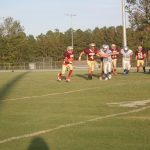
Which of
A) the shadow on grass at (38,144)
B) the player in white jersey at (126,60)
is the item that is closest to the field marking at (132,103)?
the shadow on grass at (38,144)

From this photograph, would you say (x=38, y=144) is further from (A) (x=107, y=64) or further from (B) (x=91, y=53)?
(B) (x=91, y=53)

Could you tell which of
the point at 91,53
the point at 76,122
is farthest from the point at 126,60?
the point at 76,122

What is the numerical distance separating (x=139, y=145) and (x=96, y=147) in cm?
68

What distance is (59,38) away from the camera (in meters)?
124

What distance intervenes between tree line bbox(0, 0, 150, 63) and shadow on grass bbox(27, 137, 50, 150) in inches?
1683

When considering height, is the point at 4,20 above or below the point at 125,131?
above

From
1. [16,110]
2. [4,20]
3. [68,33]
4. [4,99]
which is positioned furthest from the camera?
[68,33]

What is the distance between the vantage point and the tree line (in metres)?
54.6

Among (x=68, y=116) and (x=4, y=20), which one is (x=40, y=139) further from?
(x=4, y=20)

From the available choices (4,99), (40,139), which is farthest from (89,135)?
(4,99)

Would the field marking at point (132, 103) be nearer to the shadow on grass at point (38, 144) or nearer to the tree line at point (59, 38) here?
the shadow on grass at point (38, 144)

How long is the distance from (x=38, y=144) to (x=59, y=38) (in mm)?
115878

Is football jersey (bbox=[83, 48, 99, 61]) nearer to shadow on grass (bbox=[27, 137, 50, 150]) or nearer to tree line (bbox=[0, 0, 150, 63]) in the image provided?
shadow on grass (bbox=[27, 137, 50, 150])

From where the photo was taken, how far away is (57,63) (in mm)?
79312
